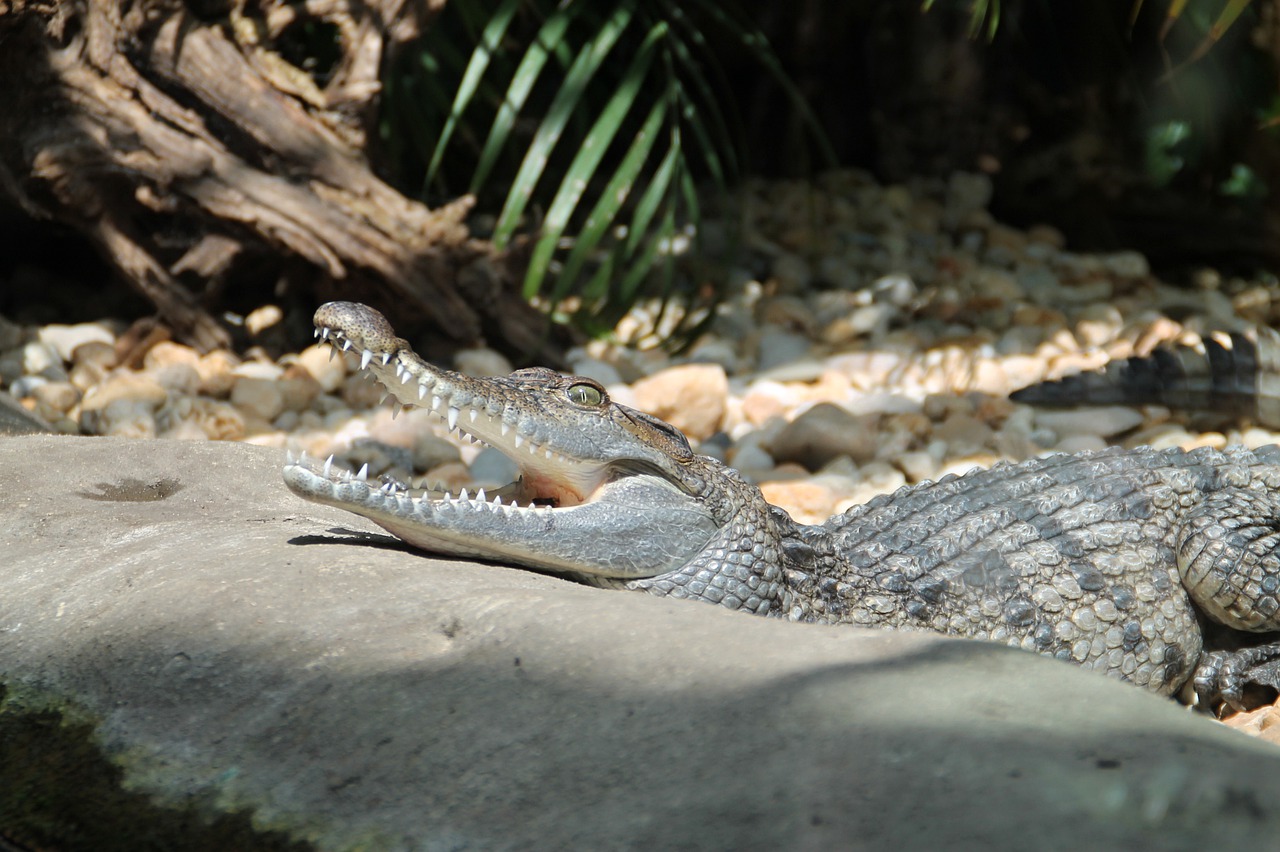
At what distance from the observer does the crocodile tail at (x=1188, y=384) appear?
4535mm

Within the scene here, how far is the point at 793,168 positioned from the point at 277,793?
6.59 m

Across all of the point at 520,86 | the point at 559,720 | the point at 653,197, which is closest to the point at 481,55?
the point at 520,86

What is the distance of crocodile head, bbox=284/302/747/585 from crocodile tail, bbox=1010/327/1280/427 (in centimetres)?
213

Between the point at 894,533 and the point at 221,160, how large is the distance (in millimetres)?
3125

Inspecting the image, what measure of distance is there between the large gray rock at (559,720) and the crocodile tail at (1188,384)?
2.82 metres

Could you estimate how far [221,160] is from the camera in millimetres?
4727

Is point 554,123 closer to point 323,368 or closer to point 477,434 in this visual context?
point 323,368

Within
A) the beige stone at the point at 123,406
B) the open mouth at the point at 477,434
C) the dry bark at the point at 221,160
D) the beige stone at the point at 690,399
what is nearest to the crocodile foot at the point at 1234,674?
the open mouth at the point at 477,434

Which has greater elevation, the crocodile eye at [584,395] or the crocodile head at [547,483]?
the crocodile eye at [584,395]

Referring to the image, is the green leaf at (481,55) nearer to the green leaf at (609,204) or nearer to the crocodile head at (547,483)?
the green leaf at (609,204)

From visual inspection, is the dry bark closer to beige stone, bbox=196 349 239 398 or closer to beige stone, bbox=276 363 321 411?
beige stone, bbox=196 349 239 398

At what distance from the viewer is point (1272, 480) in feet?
10.9

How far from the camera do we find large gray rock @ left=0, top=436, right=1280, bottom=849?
1.47m

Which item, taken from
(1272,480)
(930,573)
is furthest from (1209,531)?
(930,573)
